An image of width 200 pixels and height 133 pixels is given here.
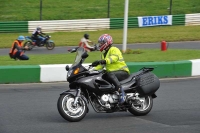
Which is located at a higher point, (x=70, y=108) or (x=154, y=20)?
(x=154, y=20)

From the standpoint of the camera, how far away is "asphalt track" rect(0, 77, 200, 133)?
8578mm

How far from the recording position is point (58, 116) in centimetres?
972

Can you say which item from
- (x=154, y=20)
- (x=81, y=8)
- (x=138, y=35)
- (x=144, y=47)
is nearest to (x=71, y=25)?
(x=138, y=35)

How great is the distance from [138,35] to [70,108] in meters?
23.5

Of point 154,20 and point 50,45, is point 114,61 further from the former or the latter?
point 154,20

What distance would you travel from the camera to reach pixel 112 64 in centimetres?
956

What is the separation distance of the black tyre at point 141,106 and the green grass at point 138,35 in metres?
19.4

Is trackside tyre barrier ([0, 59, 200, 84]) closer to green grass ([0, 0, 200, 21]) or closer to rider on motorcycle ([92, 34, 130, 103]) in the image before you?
rider on motorcycle ([92, 34, 130, 103])

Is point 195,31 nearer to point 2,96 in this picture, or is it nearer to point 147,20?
point 147,20

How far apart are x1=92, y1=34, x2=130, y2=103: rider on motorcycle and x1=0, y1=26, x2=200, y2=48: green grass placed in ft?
64.4

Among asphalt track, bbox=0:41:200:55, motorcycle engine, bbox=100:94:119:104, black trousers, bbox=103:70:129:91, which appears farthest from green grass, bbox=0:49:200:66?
asphalt track, bbox=0:41:200:55

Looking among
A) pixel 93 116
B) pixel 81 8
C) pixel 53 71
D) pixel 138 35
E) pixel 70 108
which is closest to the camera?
pixel 70 108

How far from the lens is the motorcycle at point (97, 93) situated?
898 centimetres

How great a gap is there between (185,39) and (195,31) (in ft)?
9.24
